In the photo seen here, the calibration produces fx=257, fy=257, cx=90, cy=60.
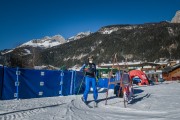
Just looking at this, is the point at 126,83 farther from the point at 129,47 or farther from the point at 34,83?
the point at 129,47

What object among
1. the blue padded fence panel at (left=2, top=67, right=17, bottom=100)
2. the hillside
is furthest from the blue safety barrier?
the hillside

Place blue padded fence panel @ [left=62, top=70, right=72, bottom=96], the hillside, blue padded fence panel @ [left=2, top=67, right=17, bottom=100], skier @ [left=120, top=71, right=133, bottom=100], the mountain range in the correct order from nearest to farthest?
1. skier @ [left=120, top=71, right=133, bottom=100]
2. blue padded fence panel @ [left=2, top=67, right=17, bottom=100]
3. blue padded fence panel @ [left=62, top=70, right=72, bottom=96]
4. the mountain range
5. the hillside

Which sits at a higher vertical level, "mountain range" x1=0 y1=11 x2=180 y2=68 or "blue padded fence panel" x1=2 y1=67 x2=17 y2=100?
"mountain range" x1=0 y1=11 x2=180 y2=68

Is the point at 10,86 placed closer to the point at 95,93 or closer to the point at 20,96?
the point at 20,96

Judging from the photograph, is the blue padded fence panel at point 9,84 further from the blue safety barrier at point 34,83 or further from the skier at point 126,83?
the skier at point 126,83

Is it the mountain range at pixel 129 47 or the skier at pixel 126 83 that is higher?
the mountain range at pixel 129 47

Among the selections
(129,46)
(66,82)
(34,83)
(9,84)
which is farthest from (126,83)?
(129,46)

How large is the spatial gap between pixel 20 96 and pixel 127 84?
4.85 m

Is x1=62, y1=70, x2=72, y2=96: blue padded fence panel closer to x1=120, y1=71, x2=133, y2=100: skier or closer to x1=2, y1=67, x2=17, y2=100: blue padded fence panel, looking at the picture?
x1=2, y1=67, x2=17, y2=100: blue padded fence panel

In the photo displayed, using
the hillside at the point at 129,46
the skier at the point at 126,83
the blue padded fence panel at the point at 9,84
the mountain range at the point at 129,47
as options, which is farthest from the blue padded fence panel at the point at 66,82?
the hillside at the point at 129,46

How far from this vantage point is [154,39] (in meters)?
143

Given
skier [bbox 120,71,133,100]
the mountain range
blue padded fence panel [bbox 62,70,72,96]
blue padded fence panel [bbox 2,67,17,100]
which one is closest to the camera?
skier [bbox 120,71,133,100]

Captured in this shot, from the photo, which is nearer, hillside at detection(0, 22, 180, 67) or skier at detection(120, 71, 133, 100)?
skier at detection(120, 71, 133, 100)

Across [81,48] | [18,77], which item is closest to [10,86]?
[18,77]
